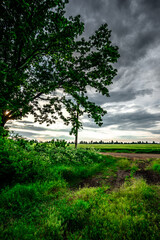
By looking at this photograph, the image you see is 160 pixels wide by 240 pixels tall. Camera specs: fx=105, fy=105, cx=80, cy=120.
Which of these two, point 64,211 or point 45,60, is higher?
point 45,60

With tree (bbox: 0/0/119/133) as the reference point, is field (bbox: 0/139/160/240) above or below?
below

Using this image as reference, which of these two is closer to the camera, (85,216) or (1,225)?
(1,225)

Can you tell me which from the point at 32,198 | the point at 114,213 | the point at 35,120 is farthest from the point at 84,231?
the point at 35,120

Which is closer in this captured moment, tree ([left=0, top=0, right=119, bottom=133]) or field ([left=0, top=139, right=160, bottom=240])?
field ([left=0, top=139, right=160, bottom=240])

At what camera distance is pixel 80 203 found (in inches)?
140

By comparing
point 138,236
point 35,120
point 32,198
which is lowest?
point 32,198

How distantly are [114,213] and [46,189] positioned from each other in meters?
2.94

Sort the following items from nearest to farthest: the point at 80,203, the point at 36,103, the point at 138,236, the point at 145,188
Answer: the point at 138,236, the point at 80,203, the point at 145,188, the point at 36,103

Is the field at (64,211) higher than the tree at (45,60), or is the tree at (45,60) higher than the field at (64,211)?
the tree at (45,60)

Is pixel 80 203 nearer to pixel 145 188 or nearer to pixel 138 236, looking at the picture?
pixel 138 236

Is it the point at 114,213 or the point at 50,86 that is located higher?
the point at 50,86

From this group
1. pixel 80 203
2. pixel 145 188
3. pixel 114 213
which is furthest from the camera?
pixel 145 188

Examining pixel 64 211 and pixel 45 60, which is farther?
pixel 45 60

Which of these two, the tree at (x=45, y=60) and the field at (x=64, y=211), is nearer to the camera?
the field at (x=64, y=211)
